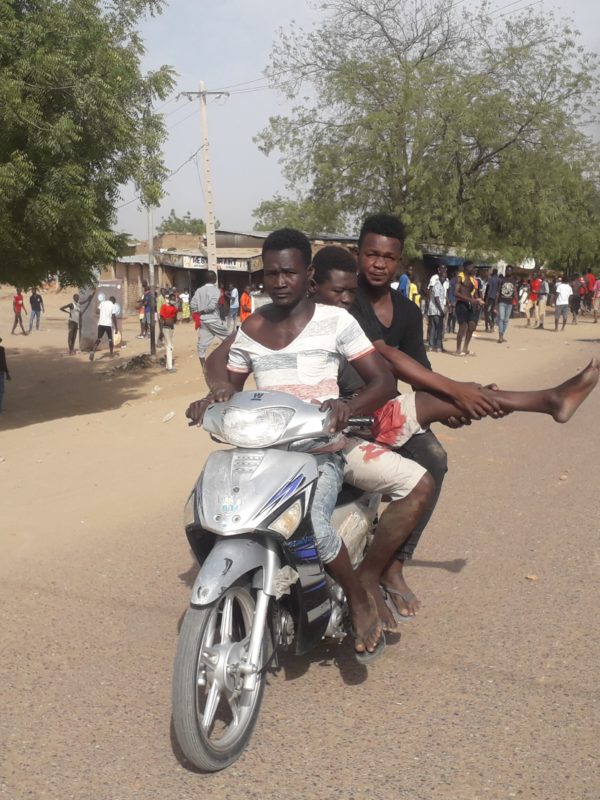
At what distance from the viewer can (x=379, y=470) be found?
3.74 metres

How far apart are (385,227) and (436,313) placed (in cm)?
1457

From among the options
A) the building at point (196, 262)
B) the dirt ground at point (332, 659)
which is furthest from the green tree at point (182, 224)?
the dirt ground at point (332, 659)

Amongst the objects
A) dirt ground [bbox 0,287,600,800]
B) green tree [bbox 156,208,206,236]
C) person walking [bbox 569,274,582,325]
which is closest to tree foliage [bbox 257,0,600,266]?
person walking [bbox 569,274,582,325]

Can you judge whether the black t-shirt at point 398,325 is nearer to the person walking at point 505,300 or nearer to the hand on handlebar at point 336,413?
the hand on handlebar at point 336,413

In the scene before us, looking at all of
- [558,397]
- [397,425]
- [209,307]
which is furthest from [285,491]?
[209,307]

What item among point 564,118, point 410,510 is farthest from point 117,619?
point 564,118

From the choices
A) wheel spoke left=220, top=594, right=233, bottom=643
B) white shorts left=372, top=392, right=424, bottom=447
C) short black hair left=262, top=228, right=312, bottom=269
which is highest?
short black hair left=262, top=228, right=312, bottom=269

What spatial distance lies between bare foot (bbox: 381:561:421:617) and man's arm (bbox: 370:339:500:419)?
2.77 ft

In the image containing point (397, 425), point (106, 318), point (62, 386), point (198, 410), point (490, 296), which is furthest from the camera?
point (490, 296)

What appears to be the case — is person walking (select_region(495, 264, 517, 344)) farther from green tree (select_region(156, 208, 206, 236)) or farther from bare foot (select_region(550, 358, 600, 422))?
green tree (select_region(156, 208, 206, 236))

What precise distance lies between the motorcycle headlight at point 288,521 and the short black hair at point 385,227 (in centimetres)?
165

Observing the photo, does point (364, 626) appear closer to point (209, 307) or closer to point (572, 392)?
point (572, 392)

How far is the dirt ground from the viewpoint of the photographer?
299 centimetres

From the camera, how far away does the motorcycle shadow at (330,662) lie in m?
3.78
